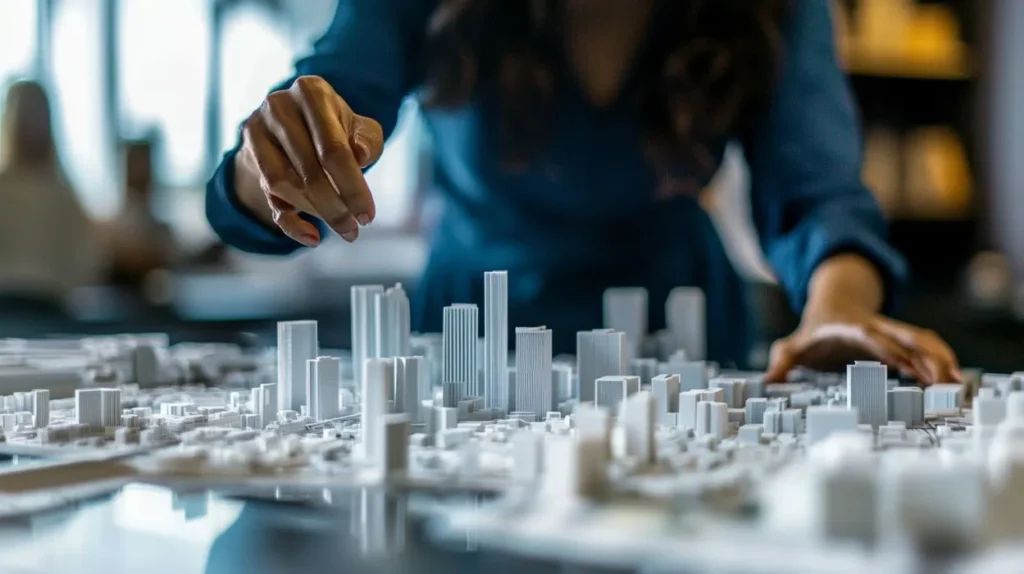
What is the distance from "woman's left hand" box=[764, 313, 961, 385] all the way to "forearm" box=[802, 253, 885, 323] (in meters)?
0.02

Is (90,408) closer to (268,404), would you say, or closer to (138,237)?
(268,404)

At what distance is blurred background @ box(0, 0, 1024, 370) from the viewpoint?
6.47 ft

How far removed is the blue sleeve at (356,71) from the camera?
93 centimetres

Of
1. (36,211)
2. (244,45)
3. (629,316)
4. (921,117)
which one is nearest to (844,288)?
(629,316)

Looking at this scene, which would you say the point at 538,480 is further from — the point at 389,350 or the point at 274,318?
the point at 274,318

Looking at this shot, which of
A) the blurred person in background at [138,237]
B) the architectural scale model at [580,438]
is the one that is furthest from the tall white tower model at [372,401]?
the blurred person in background at [138,237]

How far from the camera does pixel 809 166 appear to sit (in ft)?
3.91

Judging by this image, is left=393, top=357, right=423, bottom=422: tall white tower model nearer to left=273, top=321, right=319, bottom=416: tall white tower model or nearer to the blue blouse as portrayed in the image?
left=273, top=321, right=319, bottom=416: tall white tower model

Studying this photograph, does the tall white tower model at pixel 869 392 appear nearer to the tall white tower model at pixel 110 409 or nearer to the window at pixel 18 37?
the tall white tower model at pixel 110 409

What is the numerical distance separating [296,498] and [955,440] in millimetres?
391

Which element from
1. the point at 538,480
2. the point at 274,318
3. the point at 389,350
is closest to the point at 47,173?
the point at 274,318

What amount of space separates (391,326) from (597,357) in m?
0.18

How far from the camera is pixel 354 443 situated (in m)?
0.66

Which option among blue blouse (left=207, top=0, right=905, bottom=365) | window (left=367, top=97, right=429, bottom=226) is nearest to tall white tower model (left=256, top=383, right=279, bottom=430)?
blue blouse (left=207, top=0, right=905, bottom=365)
